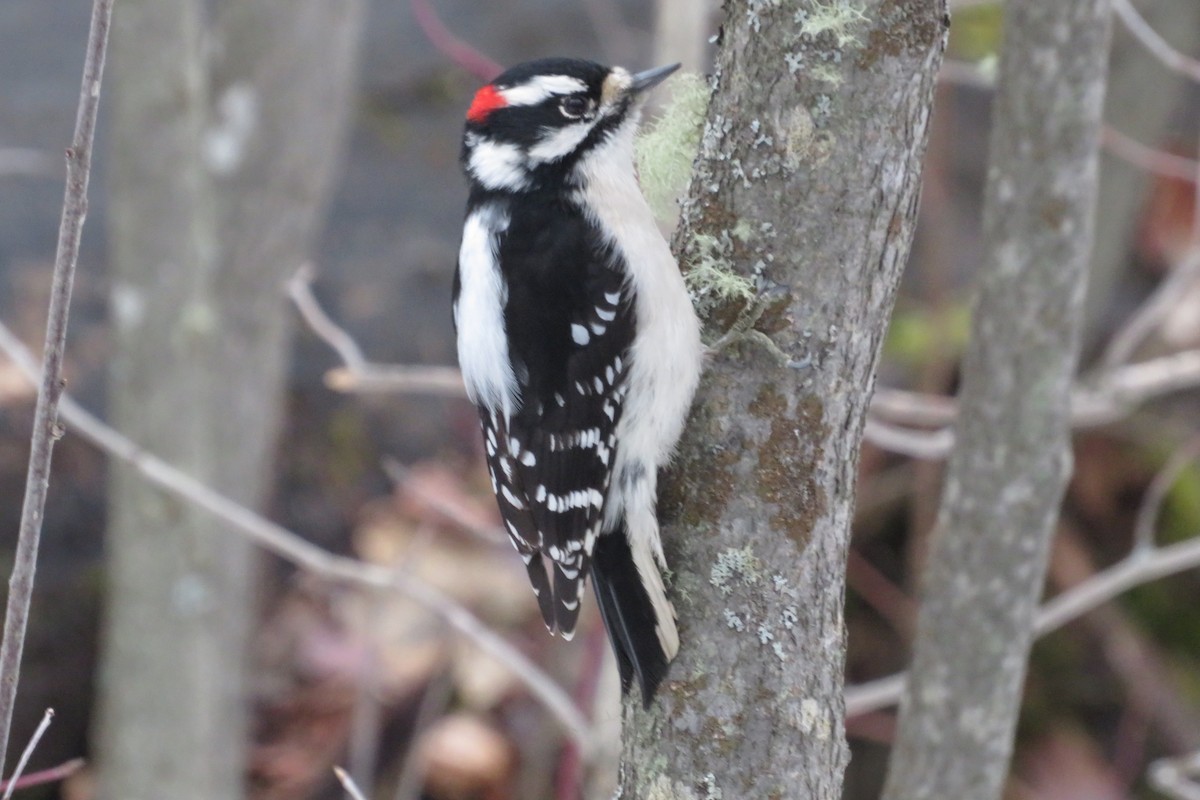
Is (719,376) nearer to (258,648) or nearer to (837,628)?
(837,628)

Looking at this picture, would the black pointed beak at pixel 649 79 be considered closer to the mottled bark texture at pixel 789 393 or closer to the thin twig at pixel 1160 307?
the mottled bark texture at pixel 789 393

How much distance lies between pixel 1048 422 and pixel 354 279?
370cm

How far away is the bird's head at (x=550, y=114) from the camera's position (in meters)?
2.21

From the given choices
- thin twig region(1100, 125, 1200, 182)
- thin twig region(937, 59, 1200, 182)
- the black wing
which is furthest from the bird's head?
thin twig region(1100, 125, 1200, 182)

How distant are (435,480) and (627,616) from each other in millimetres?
3129

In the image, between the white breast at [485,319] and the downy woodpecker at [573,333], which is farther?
the white breast at [485,319]

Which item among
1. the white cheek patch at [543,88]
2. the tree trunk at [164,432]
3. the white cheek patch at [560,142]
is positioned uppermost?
the white cheek patch at [543,88]

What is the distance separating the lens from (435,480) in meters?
4.89

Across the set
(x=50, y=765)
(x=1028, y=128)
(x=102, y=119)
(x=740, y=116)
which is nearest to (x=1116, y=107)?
(x=1028, y=128)

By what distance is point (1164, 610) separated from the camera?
5.03 meters

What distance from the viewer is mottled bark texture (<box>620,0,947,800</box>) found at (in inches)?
68.0

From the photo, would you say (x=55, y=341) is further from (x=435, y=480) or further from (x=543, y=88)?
(x=435, y=480)

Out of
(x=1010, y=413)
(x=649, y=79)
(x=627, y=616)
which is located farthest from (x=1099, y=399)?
(x=627, y=616)

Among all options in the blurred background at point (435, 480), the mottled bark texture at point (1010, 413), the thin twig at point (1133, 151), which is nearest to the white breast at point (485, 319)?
the mottled bark texture at point (1010, 413)
